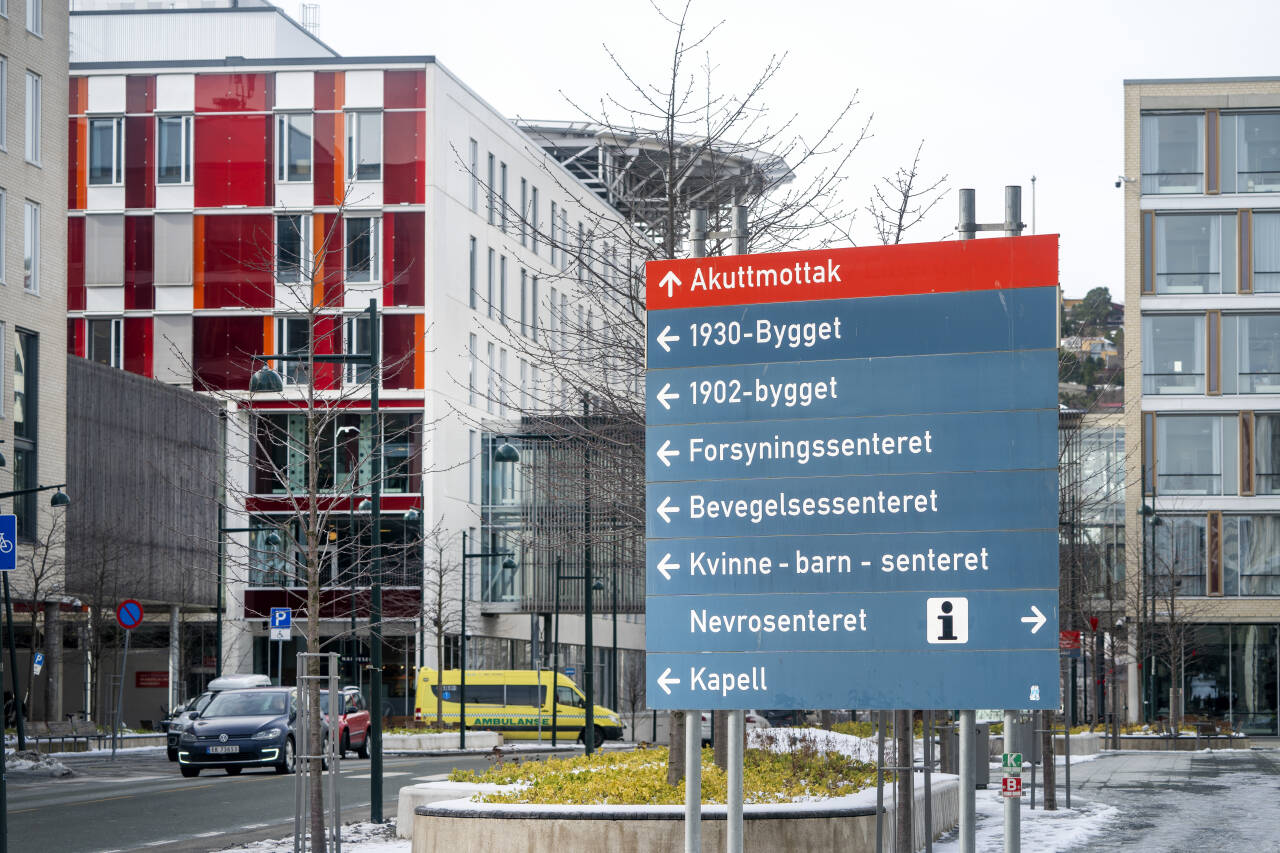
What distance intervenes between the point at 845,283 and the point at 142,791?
22.0 metres

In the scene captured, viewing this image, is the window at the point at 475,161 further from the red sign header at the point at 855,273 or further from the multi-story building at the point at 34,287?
the red sign header at the point at 855,273

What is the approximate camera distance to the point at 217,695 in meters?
33.8

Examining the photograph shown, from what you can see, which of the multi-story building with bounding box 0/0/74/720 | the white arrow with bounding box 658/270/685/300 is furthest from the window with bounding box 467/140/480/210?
the white arrow with bounding box 658/270/685/300

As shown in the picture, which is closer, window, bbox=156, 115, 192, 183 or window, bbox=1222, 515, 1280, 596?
window, bbox=1222, 515, 1280, 596

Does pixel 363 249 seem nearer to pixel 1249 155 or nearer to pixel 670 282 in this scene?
pixel 1249 155

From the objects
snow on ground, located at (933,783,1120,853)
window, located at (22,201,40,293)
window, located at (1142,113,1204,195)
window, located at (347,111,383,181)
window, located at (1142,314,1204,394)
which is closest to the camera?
snow on ground, located at (933,783,1120,853)

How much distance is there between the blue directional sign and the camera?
881cm

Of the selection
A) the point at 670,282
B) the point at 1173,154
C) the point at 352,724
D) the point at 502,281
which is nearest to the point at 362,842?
the point at 670,282

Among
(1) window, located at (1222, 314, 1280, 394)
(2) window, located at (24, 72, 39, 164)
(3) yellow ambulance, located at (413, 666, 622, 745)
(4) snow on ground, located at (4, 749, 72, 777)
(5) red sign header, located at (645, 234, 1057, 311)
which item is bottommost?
(3) yellow ambulance, located at (413, 666, 622, 745)

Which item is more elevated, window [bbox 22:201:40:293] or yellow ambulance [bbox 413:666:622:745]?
window [bbox 22:201:40:293]

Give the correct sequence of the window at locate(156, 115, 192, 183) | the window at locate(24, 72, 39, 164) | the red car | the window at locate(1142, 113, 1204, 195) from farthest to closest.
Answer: the window at locate(156, 115, 192, 183) → the window at locate(1142, 113, 1204, 195) → the window at locate(24, 72, 39, 164) → the red car

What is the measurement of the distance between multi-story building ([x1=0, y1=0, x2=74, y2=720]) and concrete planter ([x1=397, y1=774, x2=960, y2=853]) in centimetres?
3521

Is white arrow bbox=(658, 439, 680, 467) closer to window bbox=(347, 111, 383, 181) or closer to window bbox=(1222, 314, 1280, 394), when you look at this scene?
window bbox=(1222, 314, 1280, 394)

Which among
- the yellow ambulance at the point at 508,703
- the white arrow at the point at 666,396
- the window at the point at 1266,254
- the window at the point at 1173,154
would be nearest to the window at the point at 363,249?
the yellow ambulance at the point at 508,703
